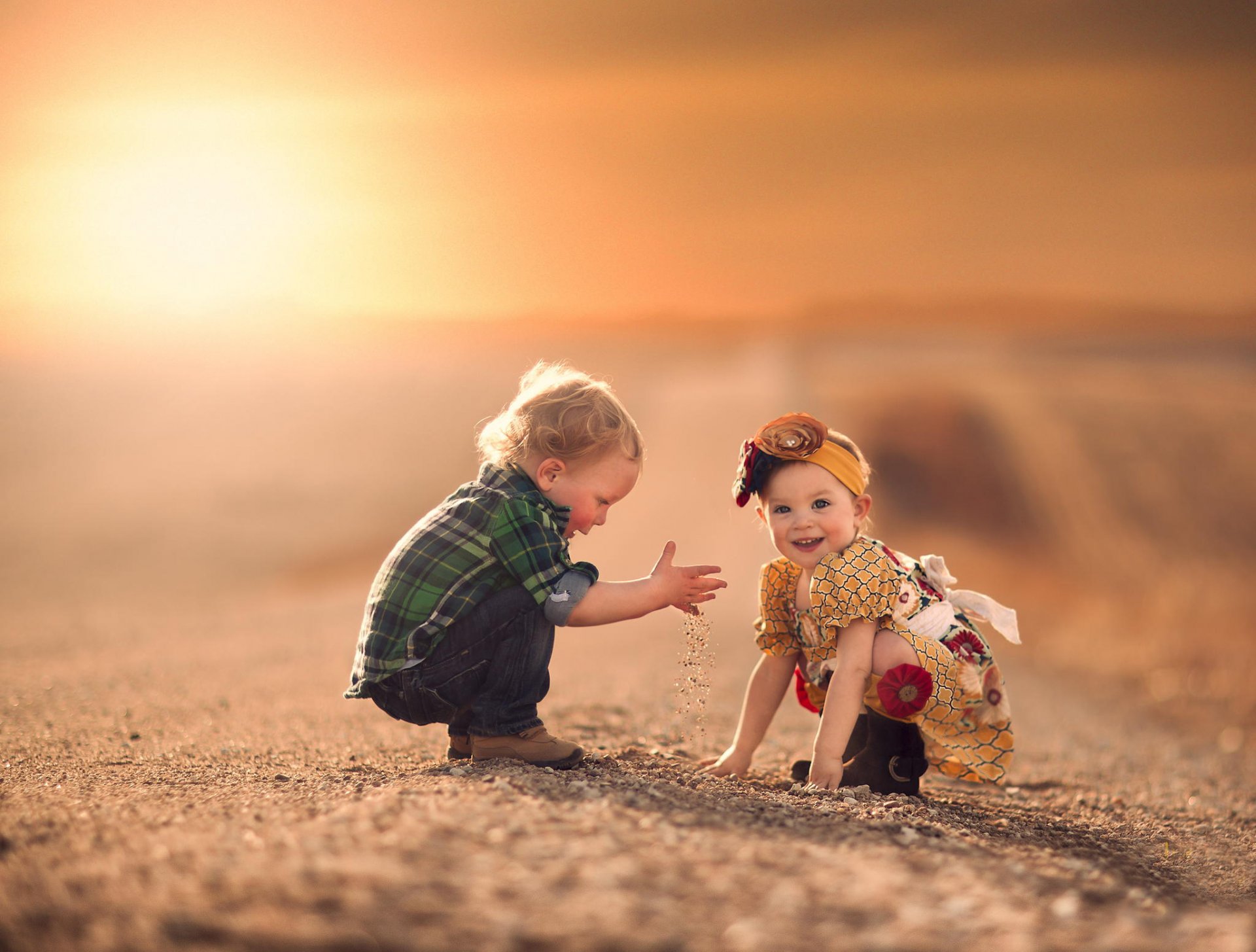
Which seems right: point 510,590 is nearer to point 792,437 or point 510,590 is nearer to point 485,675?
point 485,675

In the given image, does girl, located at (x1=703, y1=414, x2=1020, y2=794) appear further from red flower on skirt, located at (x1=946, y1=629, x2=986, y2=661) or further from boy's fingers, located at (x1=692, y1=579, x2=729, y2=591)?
boy's fingers, located at (x1=692, y1=579, x2=729, y2=591)

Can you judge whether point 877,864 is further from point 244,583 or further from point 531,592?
point 244,583

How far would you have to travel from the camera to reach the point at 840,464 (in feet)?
11.0

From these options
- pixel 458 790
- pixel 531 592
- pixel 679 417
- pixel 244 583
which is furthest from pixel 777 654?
pixel 679 417

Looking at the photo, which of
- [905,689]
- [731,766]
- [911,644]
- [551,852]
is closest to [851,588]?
[911,644]

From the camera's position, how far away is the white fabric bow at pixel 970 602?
3637mm

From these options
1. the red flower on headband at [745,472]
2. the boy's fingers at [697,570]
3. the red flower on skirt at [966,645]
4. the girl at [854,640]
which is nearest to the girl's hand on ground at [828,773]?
→ the girl at [854,640]

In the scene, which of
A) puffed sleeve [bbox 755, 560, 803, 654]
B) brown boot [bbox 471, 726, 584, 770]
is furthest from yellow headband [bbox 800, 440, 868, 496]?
brown boot [bbox 471, 726, 584, 770]

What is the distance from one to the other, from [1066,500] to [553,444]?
1633 cm

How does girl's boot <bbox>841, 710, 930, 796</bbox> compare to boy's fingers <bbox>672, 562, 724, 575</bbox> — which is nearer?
boy's fingers <bbox>672, 562, 724, 575</bbox>

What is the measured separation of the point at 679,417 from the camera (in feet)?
89.7

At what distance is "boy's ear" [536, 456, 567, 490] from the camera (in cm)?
329

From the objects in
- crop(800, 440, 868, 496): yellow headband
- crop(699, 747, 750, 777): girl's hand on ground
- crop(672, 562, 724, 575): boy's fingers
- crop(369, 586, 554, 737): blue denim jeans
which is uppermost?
crop(800, 440, 868, 496): yellow headband

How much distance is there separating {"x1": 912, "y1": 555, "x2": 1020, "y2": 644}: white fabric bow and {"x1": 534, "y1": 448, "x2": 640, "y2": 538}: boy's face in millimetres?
1178
